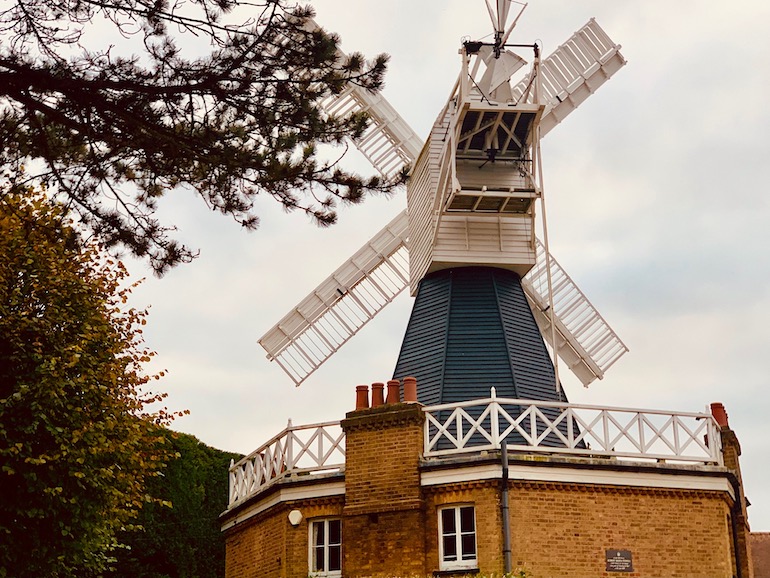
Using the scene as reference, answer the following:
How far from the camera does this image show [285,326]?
85.2 ft

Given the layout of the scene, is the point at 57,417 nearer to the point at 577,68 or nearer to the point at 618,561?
the point at 618,561

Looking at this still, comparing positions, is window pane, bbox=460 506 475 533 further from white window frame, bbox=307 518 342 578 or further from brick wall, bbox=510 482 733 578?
white window frame, bbox=307 518 342 578

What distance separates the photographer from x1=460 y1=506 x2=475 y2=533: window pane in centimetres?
1938

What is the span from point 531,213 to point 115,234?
12116 millimetres

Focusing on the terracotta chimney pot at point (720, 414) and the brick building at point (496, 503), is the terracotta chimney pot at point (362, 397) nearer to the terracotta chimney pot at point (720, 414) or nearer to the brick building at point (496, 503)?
the brick building at point (496, 503)

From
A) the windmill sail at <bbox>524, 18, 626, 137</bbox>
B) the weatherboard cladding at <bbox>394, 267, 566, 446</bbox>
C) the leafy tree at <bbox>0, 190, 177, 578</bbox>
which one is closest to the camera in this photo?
the leafy tree at <bbox>0, 190, 177, 578</bbox>

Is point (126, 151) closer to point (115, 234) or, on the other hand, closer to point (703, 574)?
point (115, 234)

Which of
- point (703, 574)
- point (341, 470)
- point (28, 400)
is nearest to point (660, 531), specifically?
point (703, 574)

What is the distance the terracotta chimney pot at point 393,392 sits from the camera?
20.6 m

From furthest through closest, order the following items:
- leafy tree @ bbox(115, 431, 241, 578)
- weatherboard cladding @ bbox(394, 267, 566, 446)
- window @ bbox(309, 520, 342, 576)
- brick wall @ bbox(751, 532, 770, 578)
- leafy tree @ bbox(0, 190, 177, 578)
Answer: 1. brick wall @ bbox(751, 532, 770, 578)
2. leafy tree @ bbox(115, 431, 241, 578)
3. weatherboard cladding @ bbox(394, 267, 566, 446)
4. window @ bbox(309, 520, 342, 576)
5. leafy tree @ bbox(0, 190, 177, 578)

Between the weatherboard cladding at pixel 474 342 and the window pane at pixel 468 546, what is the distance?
2.96 m

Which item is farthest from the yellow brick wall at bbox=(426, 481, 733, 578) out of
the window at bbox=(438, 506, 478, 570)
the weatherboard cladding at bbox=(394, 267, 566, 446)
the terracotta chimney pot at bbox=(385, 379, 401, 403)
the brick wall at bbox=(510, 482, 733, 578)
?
the weatherboard cladding at bbox=(394, 267, 566, 446)

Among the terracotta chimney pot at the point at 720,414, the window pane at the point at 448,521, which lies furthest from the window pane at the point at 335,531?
the terracotta chimney pot at the point at 720,414

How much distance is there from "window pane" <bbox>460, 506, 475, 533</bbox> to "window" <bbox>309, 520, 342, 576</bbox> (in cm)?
239
